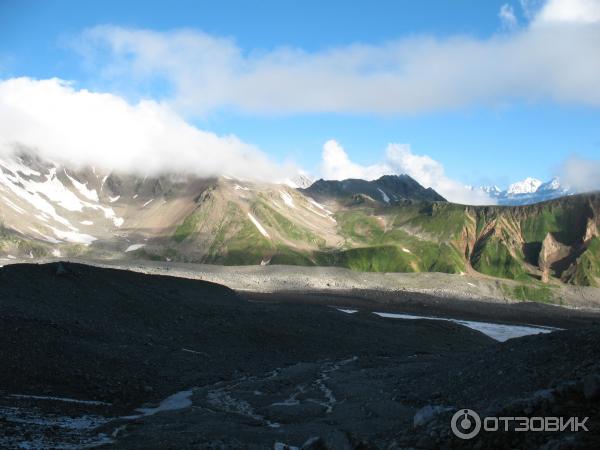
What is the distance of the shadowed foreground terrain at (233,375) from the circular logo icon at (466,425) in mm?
209

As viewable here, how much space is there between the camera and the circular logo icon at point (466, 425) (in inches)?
522

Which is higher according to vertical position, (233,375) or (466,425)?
(466,425)

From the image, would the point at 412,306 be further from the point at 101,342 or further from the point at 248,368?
the point at 101,342

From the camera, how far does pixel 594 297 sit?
15888 centimetres

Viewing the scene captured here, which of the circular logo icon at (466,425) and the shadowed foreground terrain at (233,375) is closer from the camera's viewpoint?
the circular logo icon at (466,425)

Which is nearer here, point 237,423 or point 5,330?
point 237,423

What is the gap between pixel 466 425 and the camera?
13484 mm

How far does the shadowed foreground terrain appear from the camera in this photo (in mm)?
17109

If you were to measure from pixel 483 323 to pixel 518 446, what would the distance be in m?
92.5

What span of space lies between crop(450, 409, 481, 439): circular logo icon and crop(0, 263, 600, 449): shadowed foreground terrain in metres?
0.21

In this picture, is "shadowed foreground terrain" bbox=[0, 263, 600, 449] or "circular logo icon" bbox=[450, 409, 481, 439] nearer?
"circular logo icon" bbox=[450, 409, 481, 439]

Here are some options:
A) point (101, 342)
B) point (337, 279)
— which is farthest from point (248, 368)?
point (337, 279)

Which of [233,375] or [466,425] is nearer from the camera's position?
[466,425]

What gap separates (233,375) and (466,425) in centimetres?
2595
